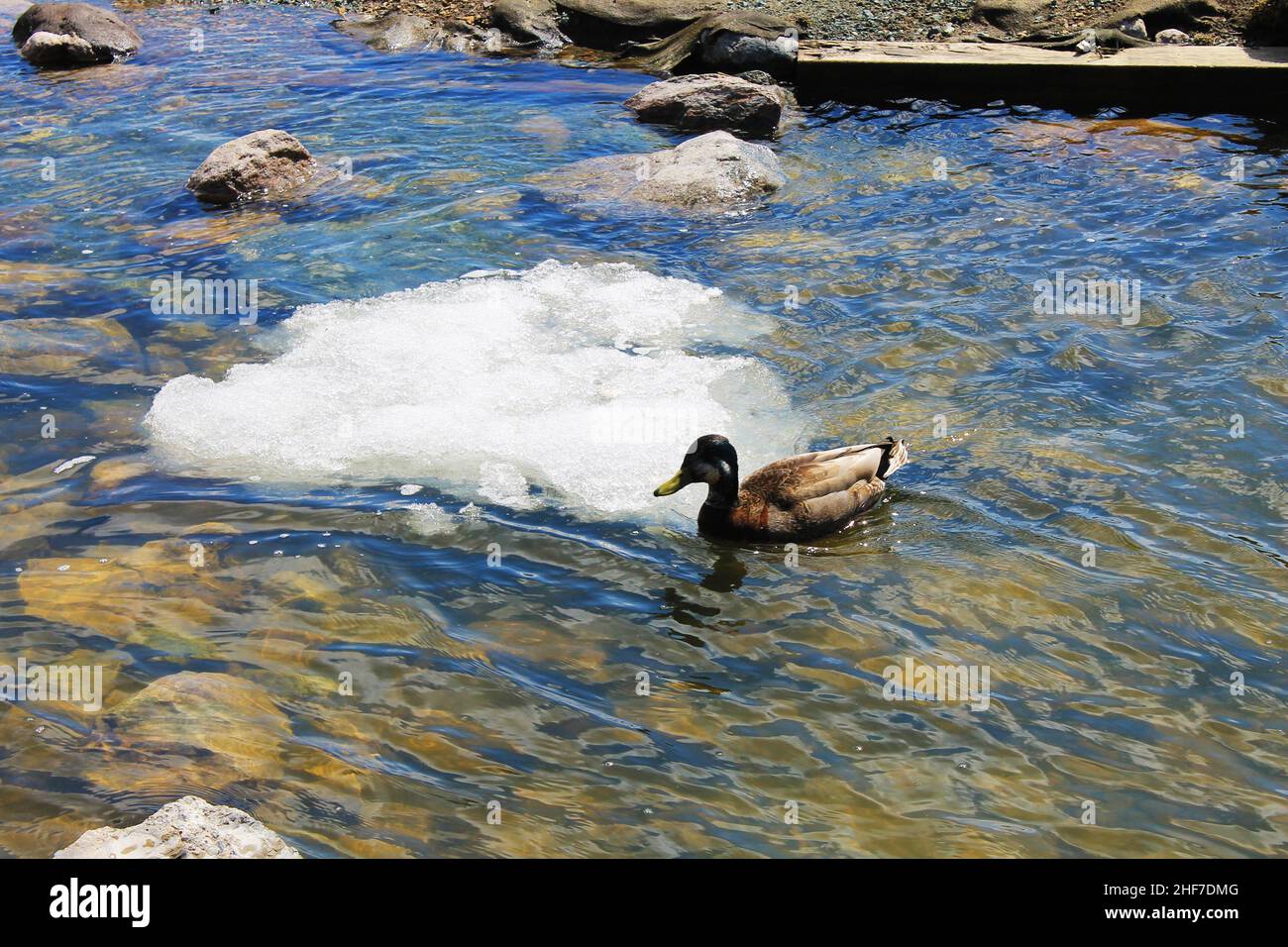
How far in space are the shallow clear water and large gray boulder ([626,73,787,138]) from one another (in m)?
2.35

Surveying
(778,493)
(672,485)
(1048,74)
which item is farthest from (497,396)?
(1048,74)

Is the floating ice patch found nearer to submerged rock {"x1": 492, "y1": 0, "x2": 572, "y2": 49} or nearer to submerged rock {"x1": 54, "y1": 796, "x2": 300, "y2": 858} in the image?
submerged rock {"x1": 54, "y1": 796, "x2": 300, "y2": 858}

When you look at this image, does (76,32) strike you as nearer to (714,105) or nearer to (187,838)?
(714,105)

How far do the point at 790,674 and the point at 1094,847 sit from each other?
5.13 feet

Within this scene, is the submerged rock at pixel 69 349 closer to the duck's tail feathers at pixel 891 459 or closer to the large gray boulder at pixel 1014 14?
the duck's tail feathers at pixel 891 459

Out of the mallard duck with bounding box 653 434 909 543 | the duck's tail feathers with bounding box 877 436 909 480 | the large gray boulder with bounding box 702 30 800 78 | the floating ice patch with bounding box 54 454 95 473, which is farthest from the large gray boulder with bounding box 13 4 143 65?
the duck's tail feathers with bounding box 877 436 909 480

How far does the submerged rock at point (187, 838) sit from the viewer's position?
11.9ft

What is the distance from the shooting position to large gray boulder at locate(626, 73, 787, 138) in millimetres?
13766

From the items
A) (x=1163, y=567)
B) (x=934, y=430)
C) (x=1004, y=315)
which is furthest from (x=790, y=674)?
(x=1004, y=315)

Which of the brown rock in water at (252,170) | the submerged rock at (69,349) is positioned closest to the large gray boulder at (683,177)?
the brown rock in water at (252,170)

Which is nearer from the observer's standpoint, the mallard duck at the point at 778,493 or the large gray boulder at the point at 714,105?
the mallard duck at the point at 778,493

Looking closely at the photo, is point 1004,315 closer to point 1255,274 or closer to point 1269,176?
point 1255,274

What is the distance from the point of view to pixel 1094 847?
4.32 meters

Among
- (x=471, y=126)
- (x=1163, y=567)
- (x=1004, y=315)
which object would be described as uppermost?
(x=471, y=126)
